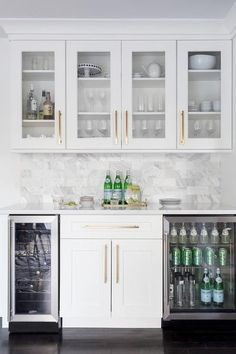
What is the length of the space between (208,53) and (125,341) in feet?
7.72

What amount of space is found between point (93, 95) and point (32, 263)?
1.45m

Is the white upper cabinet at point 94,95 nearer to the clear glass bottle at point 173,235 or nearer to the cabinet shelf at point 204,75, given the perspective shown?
the cabinet shelf at point 204,75

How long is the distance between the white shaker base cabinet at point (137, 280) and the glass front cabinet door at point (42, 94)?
3.37 feet

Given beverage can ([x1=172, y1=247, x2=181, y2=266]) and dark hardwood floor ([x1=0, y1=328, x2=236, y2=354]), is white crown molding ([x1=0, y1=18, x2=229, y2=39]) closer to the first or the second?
beverage can ([x1=172, y1=247, x2=181, y2=266])

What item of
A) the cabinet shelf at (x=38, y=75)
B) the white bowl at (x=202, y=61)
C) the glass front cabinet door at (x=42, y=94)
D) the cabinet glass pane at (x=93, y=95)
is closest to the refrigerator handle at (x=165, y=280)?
the cabinet glass pane at (x=93, y=95)

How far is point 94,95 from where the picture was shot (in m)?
3.12

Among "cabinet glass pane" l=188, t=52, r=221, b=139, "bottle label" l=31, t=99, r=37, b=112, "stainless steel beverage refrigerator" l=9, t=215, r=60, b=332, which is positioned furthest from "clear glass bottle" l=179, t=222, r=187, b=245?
"bottle label" l=31, t=99, r=37, b=112

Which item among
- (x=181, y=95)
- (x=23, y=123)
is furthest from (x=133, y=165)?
(x=23, y=123)

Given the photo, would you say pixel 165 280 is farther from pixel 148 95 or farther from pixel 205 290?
pixel 148 95

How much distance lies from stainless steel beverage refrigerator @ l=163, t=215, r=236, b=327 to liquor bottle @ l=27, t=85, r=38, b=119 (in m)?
1.42

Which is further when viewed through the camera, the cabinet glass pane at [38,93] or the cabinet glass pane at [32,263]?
the cabinet glass pane at [38,93]

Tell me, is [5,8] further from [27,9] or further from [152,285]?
[152,285]

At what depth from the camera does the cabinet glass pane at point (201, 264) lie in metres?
2.82

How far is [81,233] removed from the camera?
277 cm
